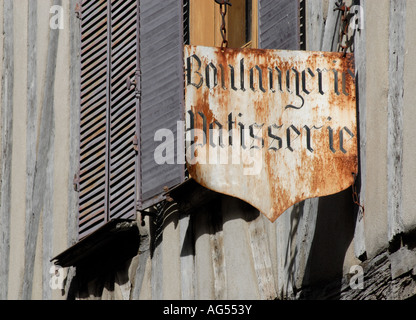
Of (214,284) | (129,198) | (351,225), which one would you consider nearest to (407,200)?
(351,225)

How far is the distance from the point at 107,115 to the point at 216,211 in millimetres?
1204

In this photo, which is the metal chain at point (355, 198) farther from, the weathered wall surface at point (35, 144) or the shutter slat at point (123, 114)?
the weathered wall surface at point (35, 144)

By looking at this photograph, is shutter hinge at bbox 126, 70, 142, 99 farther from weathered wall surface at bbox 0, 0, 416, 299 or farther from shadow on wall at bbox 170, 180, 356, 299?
shadow on wall at bbox 170, 180, 356, 299

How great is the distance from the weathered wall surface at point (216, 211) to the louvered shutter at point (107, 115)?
0.25m

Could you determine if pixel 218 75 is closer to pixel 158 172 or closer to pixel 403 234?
pixel 403 234

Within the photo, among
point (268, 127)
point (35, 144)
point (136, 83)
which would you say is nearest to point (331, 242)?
point (268, 127)

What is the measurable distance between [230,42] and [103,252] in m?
1.34

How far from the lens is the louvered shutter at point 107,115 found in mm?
7344

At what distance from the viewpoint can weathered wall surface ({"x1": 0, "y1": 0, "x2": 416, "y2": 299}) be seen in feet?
18.0

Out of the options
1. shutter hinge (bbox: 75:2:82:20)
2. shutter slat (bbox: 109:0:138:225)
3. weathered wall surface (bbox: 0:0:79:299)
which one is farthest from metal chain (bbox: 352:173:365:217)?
shutter hinge (bbox: 75:2:82:20)

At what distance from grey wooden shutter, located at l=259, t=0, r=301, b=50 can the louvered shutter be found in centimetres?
101

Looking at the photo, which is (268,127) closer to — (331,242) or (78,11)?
(331,242)

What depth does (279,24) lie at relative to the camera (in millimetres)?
6359
